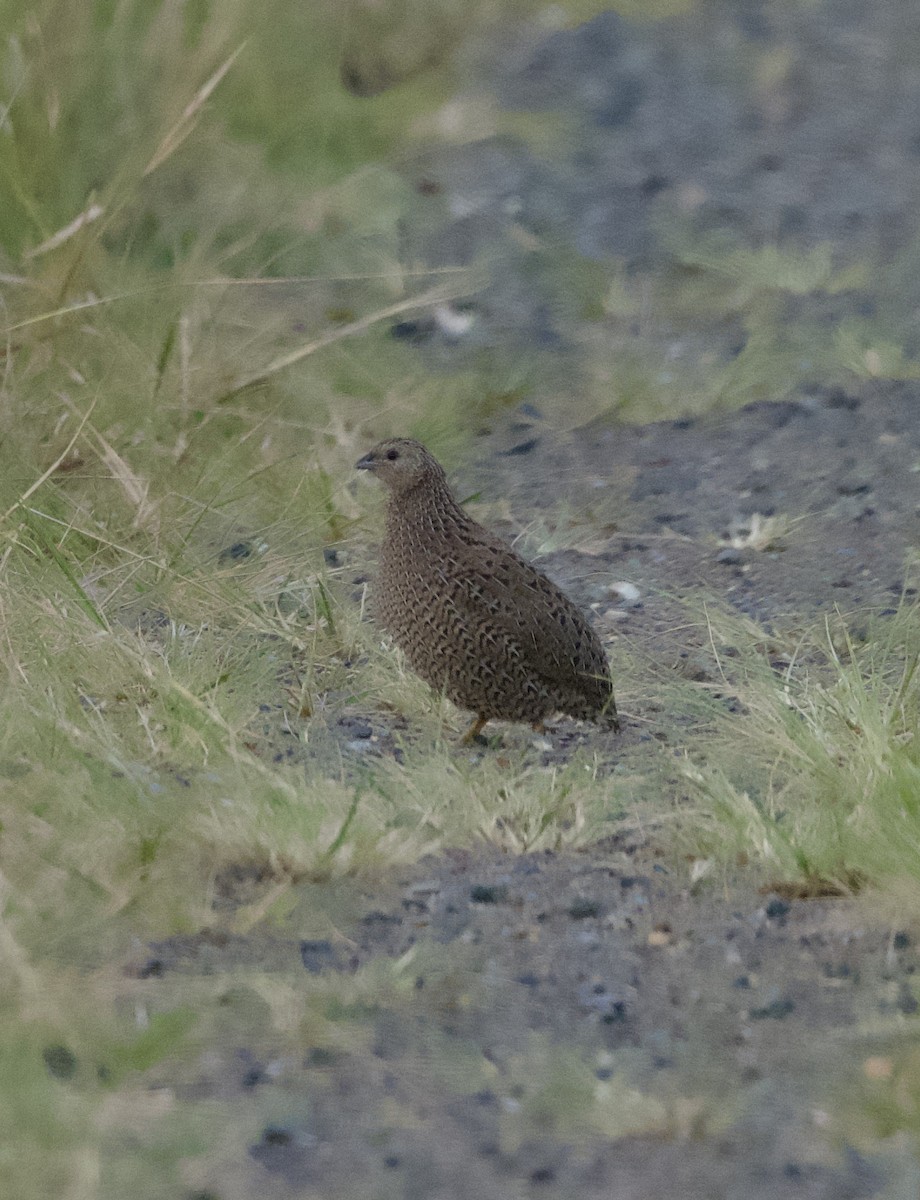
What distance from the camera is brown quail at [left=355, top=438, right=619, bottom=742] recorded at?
4.06m

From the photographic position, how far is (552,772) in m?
3.79

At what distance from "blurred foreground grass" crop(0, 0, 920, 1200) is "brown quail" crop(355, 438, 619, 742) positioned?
214 millimetres

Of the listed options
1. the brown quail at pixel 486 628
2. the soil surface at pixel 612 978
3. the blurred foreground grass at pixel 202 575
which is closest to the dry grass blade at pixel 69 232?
the blurred foreground grass at pixel 202 575

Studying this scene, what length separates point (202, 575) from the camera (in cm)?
456

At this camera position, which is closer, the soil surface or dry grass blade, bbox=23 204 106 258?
the soil surface

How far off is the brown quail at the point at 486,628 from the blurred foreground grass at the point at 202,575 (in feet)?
0.70

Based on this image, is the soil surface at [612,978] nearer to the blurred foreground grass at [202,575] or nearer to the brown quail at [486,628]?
the blurred foreground grass at [202,575]

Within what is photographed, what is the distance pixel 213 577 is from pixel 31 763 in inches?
39.5

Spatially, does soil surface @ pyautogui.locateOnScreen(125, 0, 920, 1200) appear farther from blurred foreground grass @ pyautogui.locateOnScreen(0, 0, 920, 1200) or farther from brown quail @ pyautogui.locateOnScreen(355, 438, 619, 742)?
brown quail @ pyautogui.locateOnScreen(355, 438, 619, 742)

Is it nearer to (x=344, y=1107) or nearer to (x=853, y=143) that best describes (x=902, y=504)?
(x=344, y=1107)

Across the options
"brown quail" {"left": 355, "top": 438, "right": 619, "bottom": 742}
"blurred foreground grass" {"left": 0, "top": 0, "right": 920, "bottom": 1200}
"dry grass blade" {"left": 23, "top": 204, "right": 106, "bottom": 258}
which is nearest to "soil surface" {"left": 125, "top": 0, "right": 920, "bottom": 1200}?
"blurred foreground grass" {"left": 0, "top": 0, "right": 920, "bottom": 1200}

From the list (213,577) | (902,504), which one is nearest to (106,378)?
(213,577)

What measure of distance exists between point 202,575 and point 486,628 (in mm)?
837

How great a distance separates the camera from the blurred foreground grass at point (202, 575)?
3094 millimetres
